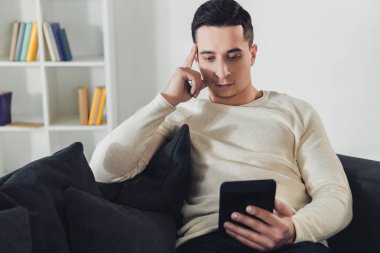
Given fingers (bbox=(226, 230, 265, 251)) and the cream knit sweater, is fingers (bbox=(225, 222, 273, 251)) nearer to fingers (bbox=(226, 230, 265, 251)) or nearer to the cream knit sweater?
fingers (bbox=(226, 230, 265, 251))

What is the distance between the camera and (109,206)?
117 centimetres

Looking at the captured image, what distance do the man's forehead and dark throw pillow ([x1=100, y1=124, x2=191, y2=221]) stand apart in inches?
11.0

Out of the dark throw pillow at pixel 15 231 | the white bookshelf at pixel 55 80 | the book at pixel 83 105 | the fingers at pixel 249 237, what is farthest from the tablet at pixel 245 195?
the book at pixel 83 105

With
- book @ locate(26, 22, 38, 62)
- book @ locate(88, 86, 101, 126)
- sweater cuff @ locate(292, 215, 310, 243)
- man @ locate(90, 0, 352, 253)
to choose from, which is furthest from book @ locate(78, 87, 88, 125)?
sweater cuff @ locate(292, 215, 310, 243)

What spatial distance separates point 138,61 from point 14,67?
790 millimetres

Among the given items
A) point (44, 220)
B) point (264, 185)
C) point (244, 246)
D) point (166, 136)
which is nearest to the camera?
point (44, 220)

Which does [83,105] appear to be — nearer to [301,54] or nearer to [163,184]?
[301,54]

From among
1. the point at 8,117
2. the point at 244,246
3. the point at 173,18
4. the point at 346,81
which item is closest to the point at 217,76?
the point at 244,246

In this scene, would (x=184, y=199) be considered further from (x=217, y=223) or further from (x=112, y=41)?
(x=112, y=41)

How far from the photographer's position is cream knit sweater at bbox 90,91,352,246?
1412 millimetres

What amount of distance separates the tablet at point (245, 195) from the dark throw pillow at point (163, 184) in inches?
8.5

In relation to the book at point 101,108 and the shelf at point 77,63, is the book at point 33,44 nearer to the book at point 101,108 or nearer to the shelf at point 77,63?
the shelf at point 77,63

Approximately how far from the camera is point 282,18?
2465 mm

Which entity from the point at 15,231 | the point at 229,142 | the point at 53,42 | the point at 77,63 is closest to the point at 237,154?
the point at 229,142
